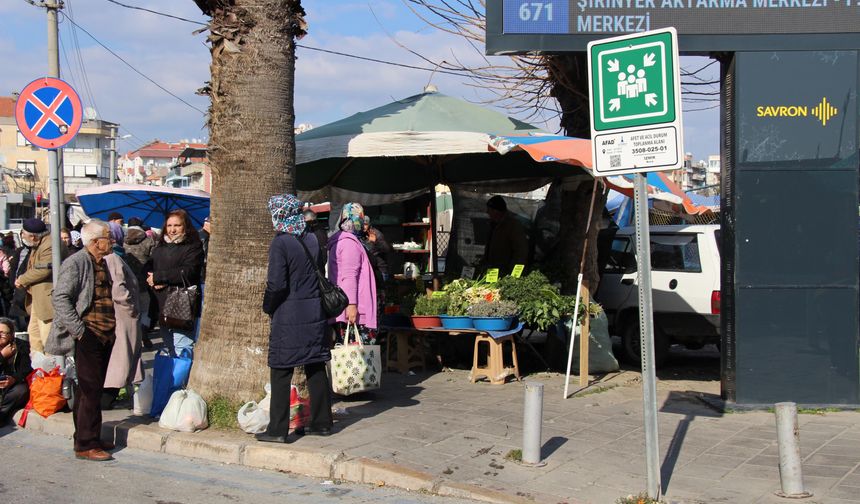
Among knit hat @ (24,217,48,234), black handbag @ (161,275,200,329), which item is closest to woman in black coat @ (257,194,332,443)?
black handbag @ (161,275,200,329)

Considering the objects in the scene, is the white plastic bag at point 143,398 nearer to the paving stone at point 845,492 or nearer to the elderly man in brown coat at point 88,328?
the elderly man in brown coat at point 88,328

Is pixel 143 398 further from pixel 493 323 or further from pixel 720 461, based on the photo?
pixel 720 461

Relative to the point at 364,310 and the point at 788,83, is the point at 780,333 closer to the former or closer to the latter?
the point at 788,83

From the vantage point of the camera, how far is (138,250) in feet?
40.5

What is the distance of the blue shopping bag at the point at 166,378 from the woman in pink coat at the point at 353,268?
1589 mm

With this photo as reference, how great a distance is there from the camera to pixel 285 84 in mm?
7176

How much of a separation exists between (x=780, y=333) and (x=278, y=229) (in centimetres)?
458

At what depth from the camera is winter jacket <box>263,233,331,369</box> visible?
629cm

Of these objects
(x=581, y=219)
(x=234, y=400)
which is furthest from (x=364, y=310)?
(x=581, y=219)

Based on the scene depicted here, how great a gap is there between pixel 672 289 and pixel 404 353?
367 cm

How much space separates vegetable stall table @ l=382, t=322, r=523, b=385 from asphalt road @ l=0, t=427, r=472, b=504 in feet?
11.0

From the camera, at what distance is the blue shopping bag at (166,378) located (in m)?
7.27

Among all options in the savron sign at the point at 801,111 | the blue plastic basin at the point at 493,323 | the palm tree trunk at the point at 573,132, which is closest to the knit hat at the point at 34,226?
the blue plastic basin at the point at 493,323

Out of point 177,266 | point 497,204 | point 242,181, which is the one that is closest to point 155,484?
point 242,181
